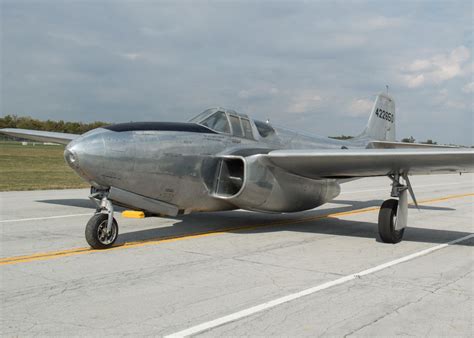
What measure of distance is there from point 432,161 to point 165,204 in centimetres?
511

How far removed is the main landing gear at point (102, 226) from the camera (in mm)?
7742

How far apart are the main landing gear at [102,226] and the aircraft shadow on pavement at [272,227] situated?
0.74 meters

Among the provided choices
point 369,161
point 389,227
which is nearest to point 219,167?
point 369,161

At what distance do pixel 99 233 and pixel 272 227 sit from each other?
4.48 m

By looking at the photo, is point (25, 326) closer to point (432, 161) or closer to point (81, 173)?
point (81, 173)

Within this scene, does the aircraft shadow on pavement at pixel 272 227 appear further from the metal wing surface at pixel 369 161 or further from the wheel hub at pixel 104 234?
the metal wing surface at pixel 369 161

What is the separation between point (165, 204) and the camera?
893 cm

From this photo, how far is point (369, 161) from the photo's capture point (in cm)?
931

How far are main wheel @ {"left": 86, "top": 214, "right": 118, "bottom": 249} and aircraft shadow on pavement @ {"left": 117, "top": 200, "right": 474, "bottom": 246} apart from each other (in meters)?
0.71

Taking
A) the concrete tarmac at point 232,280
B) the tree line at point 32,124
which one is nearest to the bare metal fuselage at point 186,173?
the concrete tarmac at point 232,280

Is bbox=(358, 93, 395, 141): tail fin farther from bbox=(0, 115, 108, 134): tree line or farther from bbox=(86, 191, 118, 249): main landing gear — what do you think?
bbox=(0, 115, 108, 134): tree line

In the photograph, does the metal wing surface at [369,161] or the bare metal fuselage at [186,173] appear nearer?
the bare metal fuselage at [186,173]

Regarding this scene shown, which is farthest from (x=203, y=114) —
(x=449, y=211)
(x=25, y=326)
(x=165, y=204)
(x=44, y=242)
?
(x=449, y=211)

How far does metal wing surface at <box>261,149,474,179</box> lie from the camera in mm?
8625
